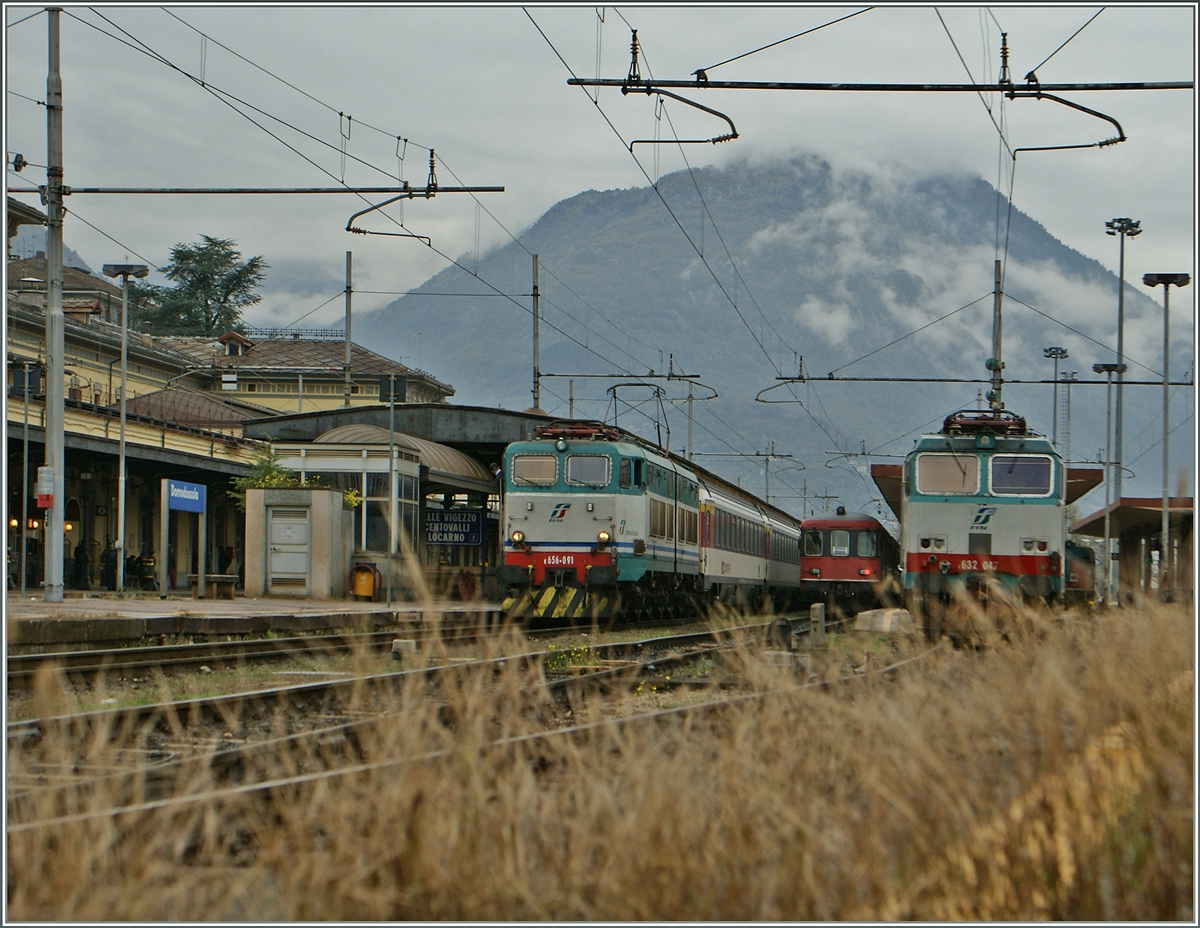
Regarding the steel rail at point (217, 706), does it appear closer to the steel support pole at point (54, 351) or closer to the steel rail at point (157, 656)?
the steel rail at point (157, 656)

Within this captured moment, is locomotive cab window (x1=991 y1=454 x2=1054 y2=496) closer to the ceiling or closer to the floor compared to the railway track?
closer to the ceiling

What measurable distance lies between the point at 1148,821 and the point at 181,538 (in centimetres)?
4178

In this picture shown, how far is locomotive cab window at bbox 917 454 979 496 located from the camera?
20.5 metres

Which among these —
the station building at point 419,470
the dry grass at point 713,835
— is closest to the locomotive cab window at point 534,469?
the station building at point 419,470

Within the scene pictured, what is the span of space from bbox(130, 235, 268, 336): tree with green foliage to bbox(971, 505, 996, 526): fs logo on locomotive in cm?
8666

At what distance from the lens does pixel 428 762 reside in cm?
510

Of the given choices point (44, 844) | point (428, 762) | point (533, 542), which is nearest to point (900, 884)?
point (428, 762)

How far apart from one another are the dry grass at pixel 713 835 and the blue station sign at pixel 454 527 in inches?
1194

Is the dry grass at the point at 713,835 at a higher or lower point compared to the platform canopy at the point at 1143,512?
lower

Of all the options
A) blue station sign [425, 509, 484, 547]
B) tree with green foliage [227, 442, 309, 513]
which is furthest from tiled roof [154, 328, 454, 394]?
tree with green foliage [227, 442, 309, 513]

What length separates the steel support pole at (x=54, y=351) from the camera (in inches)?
867

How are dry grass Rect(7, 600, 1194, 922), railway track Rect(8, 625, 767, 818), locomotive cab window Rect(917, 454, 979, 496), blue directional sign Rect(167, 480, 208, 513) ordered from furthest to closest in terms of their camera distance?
blue directional sign Rect(167, 480, 208, 513)
locomotive cab window Rect(917, 454, 979, 496)
railway track Rect(8, 625, 767, 818)
dry grass Rect(7, 600, 1194, 922)

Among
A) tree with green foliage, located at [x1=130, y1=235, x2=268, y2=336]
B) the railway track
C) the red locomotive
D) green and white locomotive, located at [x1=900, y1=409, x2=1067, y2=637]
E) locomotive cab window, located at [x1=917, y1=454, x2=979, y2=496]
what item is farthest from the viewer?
tree with green foliage, located at [x1=130, y1=235, x2=268, y2=336]

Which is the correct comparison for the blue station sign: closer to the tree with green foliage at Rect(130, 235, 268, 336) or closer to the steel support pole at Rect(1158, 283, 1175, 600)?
the steel support pole at Rect(1158, 283, 1175, 600)
